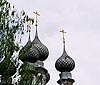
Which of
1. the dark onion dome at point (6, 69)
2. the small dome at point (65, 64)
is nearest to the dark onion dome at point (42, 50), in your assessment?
the small dome at point (65, 64)

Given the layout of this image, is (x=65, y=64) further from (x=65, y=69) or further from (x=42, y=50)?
(x=42, y=50)

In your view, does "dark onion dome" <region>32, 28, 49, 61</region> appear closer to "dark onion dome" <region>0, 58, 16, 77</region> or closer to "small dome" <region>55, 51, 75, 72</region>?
"small dome" <region>55, 51, 75, 72</region>

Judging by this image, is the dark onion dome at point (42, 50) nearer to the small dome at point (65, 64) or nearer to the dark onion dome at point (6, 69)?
the small dome at point (65, 64)

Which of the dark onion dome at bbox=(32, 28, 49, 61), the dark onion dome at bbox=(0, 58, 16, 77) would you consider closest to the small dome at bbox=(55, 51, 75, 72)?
the dark onion dome at bbox=(32, 28, 49, 61)

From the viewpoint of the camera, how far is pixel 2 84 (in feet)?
36.9

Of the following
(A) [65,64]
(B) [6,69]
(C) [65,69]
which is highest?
(A) [65,64]

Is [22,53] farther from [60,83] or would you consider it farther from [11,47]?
[60,83]

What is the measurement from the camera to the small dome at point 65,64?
1075 inches

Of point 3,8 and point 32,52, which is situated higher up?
point 32,52

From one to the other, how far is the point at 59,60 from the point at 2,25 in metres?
16.2

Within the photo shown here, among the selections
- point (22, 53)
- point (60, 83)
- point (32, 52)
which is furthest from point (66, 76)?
point (22, 53)

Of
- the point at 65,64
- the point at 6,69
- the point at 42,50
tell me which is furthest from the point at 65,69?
the point at 6,69

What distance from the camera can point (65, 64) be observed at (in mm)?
27391

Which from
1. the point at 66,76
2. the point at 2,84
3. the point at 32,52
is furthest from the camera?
the point at 66,76
